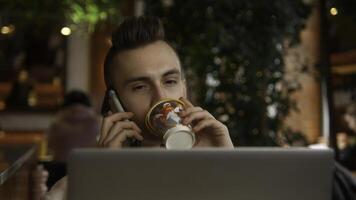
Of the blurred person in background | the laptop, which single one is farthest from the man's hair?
the blurred person in background

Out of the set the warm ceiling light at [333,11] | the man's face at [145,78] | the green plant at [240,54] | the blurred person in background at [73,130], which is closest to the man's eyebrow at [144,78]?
the man's face at [145,78]

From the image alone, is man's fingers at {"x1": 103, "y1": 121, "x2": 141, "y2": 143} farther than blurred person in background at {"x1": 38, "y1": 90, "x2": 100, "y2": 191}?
No

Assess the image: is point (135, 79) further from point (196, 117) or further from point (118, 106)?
point (196, 117)

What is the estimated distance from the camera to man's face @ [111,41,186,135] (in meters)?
1.58

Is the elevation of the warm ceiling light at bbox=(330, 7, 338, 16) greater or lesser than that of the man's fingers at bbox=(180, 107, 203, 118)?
→ greater

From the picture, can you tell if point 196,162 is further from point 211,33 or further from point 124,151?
point 211,33

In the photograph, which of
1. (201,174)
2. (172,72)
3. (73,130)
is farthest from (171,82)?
(73,130)

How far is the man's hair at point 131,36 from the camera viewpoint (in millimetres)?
1689

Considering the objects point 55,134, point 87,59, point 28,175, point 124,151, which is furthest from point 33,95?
point 124,151

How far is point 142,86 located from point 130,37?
0.58 feet

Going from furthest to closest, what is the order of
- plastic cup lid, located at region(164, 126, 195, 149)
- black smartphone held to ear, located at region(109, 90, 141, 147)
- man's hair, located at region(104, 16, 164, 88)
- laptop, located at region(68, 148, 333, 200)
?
1. man's hair, located at region(104, 16, 164, 88)
2. black smartphone held to ear, located at region(109, 90, 141, 147)
3. plastic cup lid, located at region(164, 126, 195, 149)
4. laptop, located at region(68, 148, 333, 200)

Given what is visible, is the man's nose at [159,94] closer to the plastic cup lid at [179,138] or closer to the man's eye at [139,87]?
the man's eye at [139,87]

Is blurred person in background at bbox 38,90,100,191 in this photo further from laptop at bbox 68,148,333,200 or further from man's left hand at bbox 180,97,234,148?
laptop at bbox 68,148,333,200

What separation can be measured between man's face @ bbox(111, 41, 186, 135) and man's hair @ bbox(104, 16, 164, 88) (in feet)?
0.07
